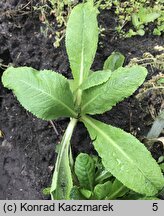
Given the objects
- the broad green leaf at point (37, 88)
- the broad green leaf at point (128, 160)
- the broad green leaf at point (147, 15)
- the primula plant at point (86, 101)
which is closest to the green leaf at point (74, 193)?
the primula plant at point (86, 101)

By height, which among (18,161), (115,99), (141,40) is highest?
(141,40)

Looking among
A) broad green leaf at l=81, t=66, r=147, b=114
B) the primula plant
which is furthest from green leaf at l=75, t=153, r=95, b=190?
broad green leaf at l=81, t=66, r=147, b=114

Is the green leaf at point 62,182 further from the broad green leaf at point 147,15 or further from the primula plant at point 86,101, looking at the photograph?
the broad green leaf at point 147,15

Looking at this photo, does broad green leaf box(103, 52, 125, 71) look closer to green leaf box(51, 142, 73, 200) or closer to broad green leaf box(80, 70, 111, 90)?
broad green leaf box(80, 70, 111, 90)

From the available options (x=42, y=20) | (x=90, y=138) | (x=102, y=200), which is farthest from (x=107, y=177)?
(x=42, y=20)

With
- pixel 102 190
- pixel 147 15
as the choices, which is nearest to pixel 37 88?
pixel 102 190

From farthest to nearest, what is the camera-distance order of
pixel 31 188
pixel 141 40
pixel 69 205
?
pixel 141 40 < pixel 31 188 < pixel 69 205

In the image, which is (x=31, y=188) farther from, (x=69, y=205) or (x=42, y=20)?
(x=42, y=20)
